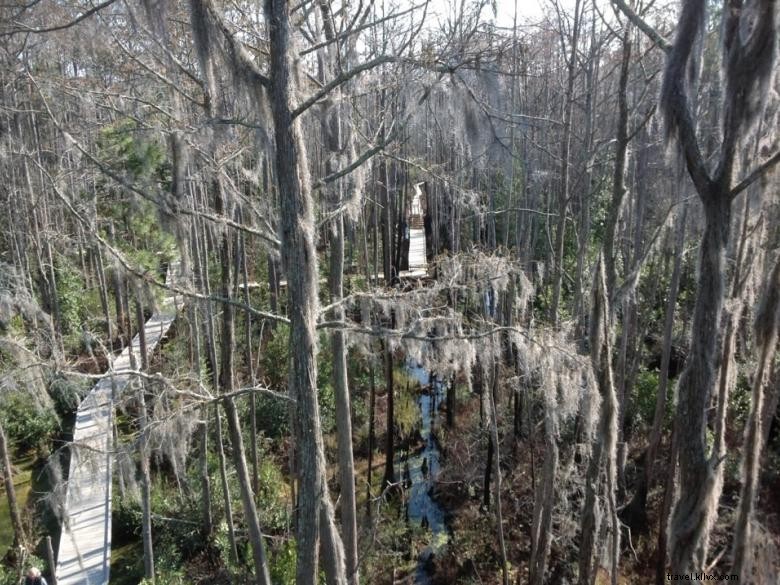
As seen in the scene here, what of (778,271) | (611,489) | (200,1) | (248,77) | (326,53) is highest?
(326,53)

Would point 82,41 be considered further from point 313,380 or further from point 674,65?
point 674,65

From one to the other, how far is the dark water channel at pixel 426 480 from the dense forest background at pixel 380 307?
72 mm

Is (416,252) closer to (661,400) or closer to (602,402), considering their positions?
(661,400)

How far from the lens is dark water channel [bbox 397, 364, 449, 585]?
10.8 meters

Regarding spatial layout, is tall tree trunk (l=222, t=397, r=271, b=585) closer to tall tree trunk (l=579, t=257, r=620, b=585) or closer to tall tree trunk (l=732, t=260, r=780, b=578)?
tall tree trunk (l=579, t=257, r=620, b=585)

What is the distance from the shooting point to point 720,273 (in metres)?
3.50

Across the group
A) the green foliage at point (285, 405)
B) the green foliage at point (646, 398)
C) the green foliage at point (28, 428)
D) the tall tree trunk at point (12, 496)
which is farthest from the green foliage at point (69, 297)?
the green foliage at point (646, 398)

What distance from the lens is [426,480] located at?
12.0 meters

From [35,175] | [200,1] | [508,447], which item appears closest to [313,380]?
[200,1]

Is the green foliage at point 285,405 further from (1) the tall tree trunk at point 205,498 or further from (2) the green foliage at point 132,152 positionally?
(2) the green foliage at point 132,152

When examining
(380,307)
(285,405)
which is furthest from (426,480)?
(380,307)

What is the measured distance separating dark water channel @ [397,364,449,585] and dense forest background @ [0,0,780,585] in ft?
0.24

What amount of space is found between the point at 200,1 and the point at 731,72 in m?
3.45

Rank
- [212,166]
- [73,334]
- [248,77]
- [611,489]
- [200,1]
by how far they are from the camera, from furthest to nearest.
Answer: [73,334] < [611,489] < [212,166] < [248,77] < [200,1]
